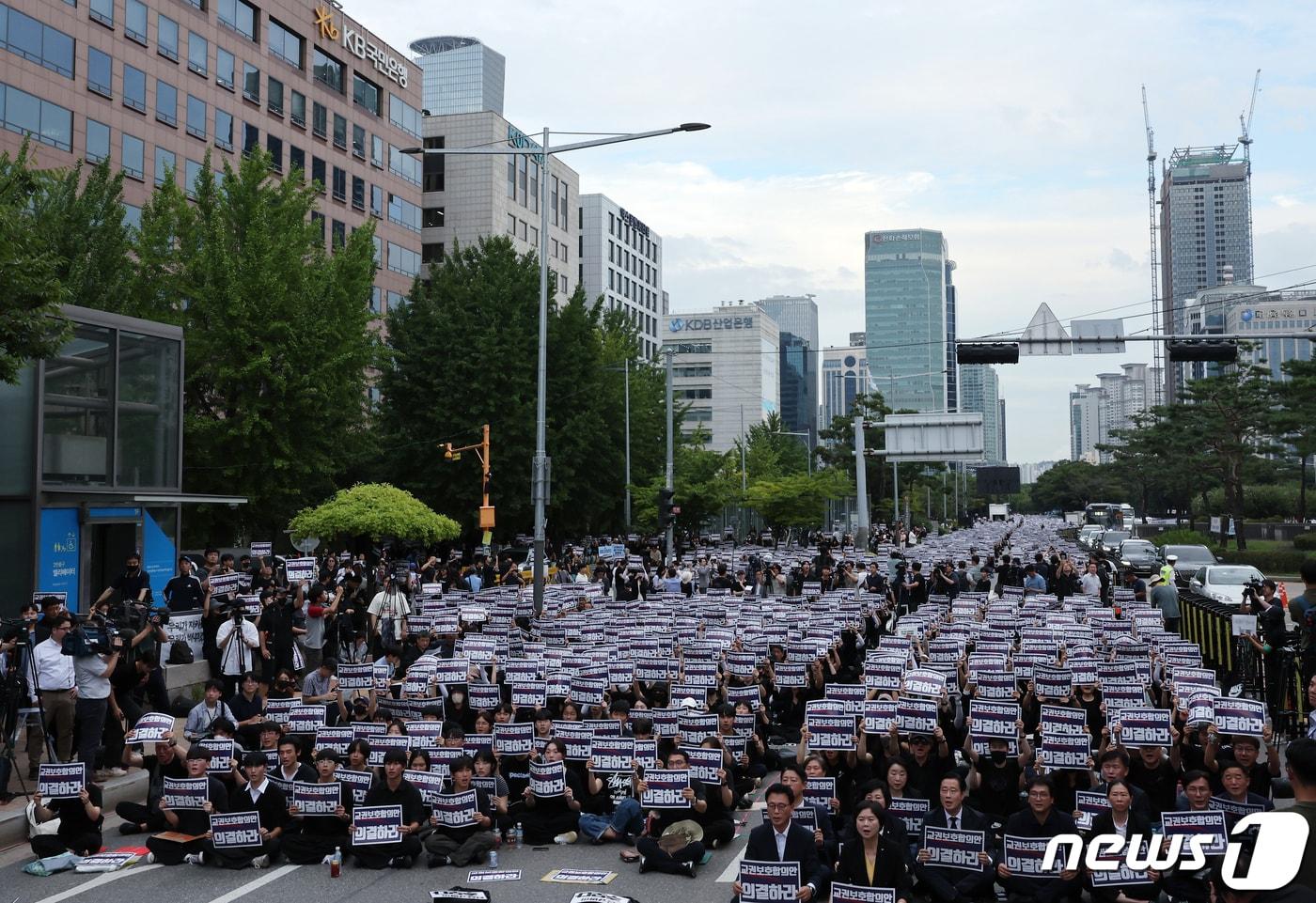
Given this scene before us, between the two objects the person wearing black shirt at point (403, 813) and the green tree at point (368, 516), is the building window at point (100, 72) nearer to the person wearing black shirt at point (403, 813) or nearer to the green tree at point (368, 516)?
the green tree at point (368, 516)

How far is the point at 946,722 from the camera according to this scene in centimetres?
1317

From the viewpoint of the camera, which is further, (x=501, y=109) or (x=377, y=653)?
(x=501, y=109)

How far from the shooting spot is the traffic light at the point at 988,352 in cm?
2194

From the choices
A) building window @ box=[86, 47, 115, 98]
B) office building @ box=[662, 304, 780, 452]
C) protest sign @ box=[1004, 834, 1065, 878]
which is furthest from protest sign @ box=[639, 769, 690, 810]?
office building @ box=[662, 304, 780, 452]

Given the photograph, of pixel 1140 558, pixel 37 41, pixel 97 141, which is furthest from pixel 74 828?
pixel 1140 558

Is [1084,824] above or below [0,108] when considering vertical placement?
below

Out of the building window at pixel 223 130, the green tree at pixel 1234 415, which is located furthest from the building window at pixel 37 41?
the green tree at pixel 1234 415

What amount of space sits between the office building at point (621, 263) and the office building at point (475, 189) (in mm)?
16077

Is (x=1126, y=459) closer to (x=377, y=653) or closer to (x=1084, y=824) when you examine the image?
(x=377, y=653)

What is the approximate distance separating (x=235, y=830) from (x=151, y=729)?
1.94 metres

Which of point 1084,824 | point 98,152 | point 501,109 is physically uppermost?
point 501,109

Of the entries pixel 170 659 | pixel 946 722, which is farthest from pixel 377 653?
pixel 946 722

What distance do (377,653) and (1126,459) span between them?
104785mm

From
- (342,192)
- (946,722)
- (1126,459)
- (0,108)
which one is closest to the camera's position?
(946,722)
